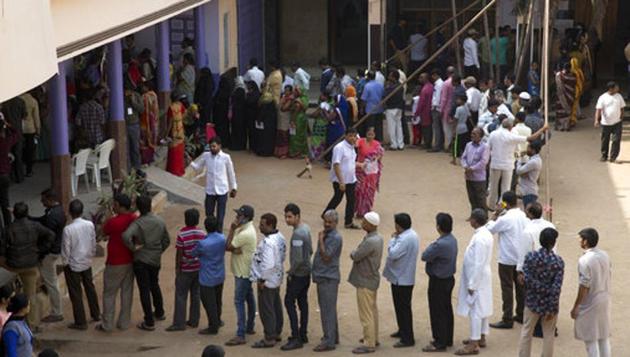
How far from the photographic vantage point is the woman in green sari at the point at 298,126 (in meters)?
20.2

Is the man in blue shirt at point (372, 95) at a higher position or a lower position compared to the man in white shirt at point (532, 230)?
higher

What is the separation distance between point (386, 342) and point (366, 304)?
57 centimetres

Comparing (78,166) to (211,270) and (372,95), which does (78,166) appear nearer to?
(211,270)

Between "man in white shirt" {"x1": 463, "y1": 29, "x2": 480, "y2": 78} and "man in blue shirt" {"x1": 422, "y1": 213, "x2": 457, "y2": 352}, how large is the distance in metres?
12.6

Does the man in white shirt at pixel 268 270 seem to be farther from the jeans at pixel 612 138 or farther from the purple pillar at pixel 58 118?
the jeans at pixel 612 138

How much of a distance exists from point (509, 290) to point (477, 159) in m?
3.79

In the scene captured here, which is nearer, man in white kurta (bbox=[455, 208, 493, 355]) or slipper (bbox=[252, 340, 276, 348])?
man in white kurta (bbox=[455, 208, 493, 355])

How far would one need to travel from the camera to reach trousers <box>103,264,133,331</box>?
39.8ft

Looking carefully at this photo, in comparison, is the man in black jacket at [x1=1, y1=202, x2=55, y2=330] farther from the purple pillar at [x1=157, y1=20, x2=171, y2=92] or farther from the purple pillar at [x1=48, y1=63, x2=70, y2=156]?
the purple pillar at [x1=157, y1=20, x2=171, y2=92]

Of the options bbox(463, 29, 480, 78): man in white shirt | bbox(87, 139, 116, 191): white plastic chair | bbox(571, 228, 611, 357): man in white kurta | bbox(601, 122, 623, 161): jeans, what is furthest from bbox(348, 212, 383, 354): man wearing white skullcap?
bbox(463, 29, 480, 78): man in white shirt

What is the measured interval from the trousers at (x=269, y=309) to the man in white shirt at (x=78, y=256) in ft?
5.75

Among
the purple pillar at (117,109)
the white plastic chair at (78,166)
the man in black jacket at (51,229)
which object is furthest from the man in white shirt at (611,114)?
the man in black jacket at (51,229)

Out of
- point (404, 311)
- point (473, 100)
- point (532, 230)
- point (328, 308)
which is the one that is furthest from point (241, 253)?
point (473, 100)

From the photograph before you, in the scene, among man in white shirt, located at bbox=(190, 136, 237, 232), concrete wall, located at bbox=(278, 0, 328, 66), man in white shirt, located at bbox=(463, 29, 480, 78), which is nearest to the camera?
man in white shirt, located at bbox=(190, 136, 237, 232)
